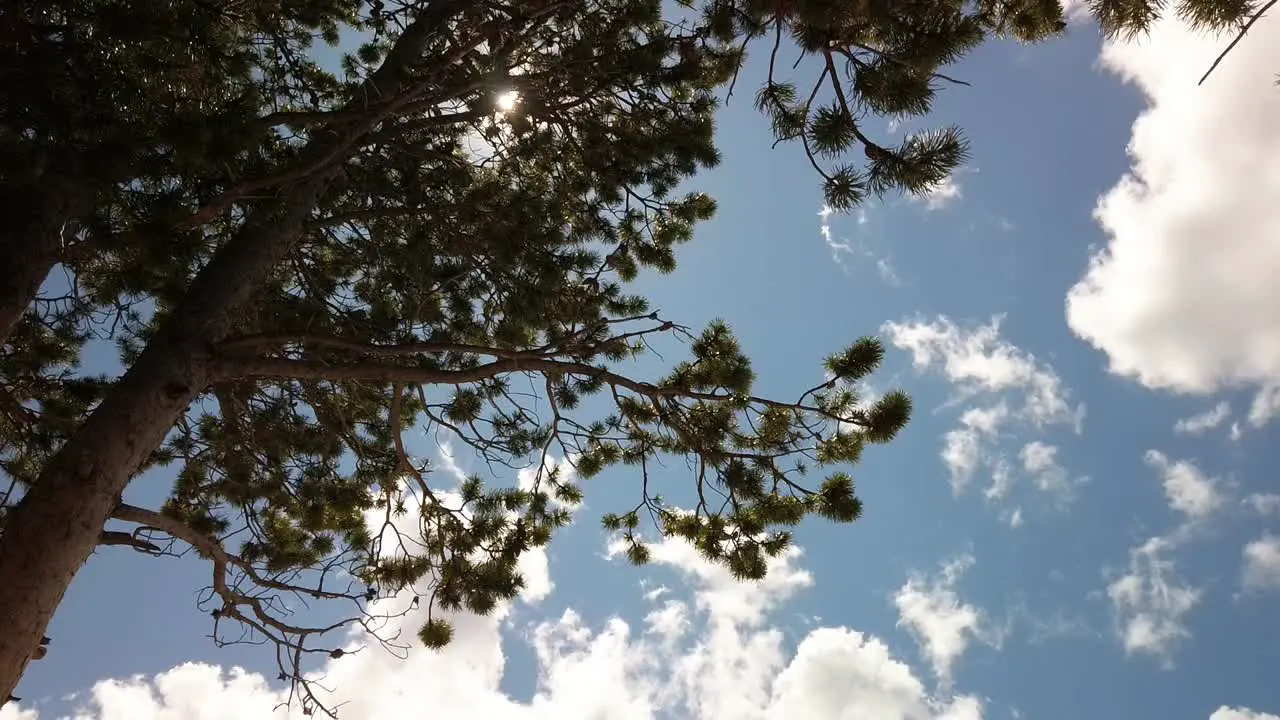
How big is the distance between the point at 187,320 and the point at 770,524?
370 cm

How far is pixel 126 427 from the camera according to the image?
3168mm

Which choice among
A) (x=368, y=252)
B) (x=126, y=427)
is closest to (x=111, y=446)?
(x=126, y=427)

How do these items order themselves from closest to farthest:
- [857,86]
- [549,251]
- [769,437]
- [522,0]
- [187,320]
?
[857,86] → [187,320] → [522,0] → [769,437] → [549,251]

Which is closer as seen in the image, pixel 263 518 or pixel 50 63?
pixel 50 63

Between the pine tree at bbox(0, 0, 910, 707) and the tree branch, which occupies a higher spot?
the pine tree at bbox(0, 0, 910, 707)

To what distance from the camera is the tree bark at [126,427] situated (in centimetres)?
271

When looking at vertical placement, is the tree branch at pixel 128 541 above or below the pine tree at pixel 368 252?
below

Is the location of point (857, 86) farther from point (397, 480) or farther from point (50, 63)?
point (397, 480)

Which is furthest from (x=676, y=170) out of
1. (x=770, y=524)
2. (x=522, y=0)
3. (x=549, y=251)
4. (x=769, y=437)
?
(x=770, y=524)

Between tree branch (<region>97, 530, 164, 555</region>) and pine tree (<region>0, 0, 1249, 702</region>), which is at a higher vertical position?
pine tree (<region>0, 0, 1249, 702</region>)

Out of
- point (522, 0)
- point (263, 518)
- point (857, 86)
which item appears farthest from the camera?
point (263, 518)

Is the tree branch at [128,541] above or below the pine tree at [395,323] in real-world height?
below

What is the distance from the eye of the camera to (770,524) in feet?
14.1

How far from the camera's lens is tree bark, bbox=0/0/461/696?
2713 millimetres
